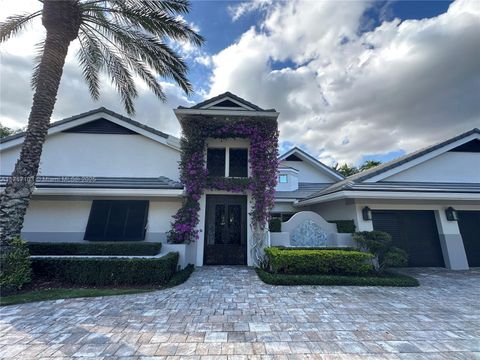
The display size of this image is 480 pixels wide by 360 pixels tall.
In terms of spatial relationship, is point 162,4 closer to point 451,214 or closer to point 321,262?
point 321,262

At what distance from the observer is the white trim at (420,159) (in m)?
11.6

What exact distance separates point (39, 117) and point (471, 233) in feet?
71.9

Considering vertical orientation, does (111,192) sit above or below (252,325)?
above

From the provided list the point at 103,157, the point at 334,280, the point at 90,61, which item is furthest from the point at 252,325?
the point at 90,61

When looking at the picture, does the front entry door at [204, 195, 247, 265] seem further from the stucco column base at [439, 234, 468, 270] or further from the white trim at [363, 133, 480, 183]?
the stucco column base at [439, 234, 468, 270]

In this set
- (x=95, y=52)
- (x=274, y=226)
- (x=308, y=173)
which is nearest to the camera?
(x=95, y=52)

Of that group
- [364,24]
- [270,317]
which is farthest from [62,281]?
[364,24]

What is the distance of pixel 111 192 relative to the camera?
10.0 metres

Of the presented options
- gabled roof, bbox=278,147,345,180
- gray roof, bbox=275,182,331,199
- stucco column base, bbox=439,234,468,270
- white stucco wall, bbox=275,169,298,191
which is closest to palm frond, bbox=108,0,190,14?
gray roof, bbox=275,182,331,199

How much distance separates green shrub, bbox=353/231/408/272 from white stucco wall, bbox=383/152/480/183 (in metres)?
4.73

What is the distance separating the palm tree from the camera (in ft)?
24.3

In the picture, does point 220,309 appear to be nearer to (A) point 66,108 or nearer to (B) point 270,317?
(B) point 270,317

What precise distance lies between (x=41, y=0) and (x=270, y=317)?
13836 mm

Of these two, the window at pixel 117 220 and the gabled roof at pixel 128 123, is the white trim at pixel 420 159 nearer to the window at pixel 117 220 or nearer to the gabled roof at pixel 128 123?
the gabled roof at pixel 128 123
